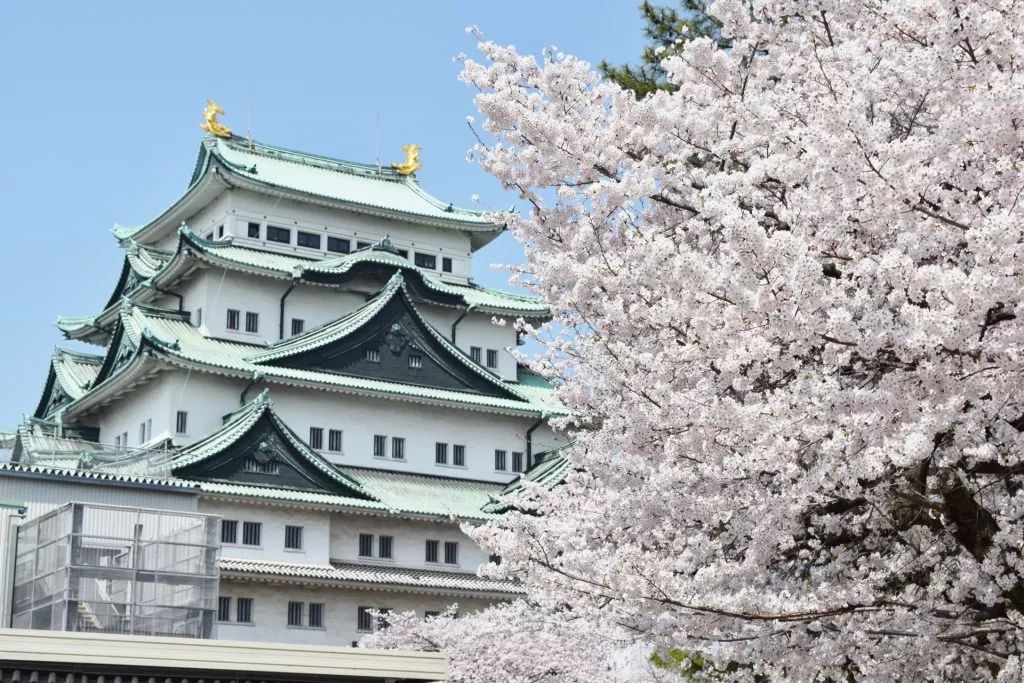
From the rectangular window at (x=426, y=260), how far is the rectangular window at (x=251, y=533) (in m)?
14.0

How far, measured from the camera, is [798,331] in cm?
927

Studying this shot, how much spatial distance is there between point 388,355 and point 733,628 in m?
35.4

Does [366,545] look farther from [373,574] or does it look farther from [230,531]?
[230,531]

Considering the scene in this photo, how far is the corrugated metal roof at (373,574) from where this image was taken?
39812mm

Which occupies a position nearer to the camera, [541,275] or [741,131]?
[741,131]

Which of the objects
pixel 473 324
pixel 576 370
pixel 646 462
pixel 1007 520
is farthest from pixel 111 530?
pixel 473 324

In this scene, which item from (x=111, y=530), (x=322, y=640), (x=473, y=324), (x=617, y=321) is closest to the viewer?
(x=617, y=321)

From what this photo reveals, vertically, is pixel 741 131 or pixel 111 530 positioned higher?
pixel 741 131

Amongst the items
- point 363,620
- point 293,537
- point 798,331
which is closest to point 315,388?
point 293,537

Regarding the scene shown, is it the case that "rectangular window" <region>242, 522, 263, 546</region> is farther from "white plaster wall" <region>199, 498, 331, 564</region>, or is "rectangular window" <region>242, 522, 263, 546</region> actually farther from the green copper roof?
the green copper roof

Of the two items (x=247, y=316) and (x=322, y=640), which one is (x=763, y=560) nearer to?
(x=322, y=640)

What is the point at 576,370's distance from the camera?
551 inches

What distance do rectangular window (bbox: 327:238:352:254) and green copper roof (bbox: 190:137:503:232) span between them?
4.30 feet

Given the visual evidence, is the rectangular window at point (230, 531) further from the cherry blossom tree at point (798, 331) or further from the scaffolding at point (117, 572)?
the cherry blossom tree at point (798, 331)
